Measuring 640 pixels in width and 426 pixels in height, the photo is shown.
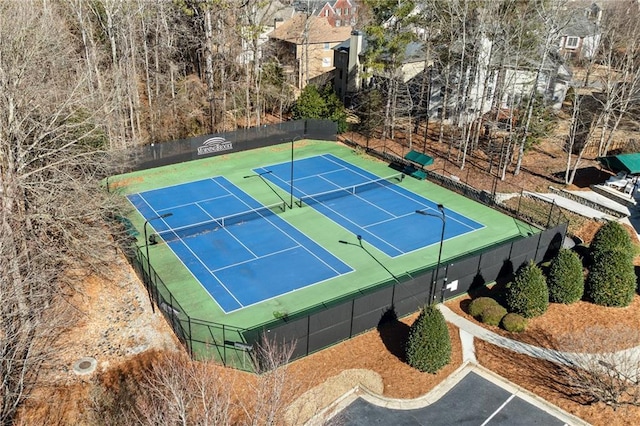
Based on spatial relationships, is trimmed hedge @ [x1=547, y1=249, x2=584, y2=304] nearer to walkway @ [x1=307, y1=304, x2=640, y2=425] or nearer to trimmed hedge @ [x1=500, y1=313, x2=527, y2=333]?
trimmed hedge @ [x1=500, y1=313, x2=527, y2=333]

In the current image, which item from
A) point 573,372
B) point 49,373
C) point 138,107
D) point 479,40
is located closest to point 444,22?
point 479,40

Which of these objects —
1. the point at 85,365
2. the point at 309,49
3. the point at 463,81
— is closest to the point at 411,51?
the point at 463,81

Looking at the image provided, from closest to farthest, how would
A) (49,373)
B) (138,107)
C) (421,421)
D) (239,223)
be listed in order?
(421,421)
(49,373)
(239,223)
(138,107)

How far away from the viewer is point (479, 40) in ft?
132

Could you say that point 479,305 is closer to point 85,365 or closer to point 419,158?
point 85,365

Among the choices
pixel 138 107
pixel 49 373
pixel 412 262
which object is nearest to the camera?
pixel 49 373

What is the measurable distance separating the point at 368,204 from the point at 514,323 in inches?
568

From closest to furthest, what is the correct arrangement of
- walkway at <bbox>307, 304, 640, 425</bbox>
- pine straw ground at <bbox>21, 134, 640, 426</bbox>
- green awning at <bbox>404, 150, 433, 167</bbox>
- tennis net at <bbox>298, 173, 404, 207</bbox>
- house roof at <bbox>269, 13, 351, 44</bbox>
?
walkway at <bbox>307, 304, 640, 425</bbox> → pine straw ground at <bbox>21, 134, 640, 426</bbox> → tennis net at <bbox>298, 173, 404, 207</bbox> → green awning at <bbox>404, 150, 433, 167</bbox> → house roof at <bbox>269, 13, 351, 44</bbox>

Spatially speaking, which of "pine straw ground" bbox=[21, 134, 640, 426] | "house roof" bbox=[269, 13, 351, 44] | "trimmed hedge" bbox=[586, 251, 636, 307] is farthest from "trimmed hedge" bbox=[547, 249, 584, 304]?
"house roof" bbox=[269, 13, 351, 44]

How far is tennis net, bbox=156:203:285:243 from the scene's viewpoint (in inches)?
1204

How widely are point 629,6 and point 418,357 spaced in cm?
7357

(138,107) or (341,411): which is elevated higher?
(138,107)

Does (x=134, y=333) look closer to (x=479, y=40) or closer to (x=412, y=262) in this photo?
(x=412, y=262)

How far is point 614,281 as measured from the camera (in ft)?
78.9
